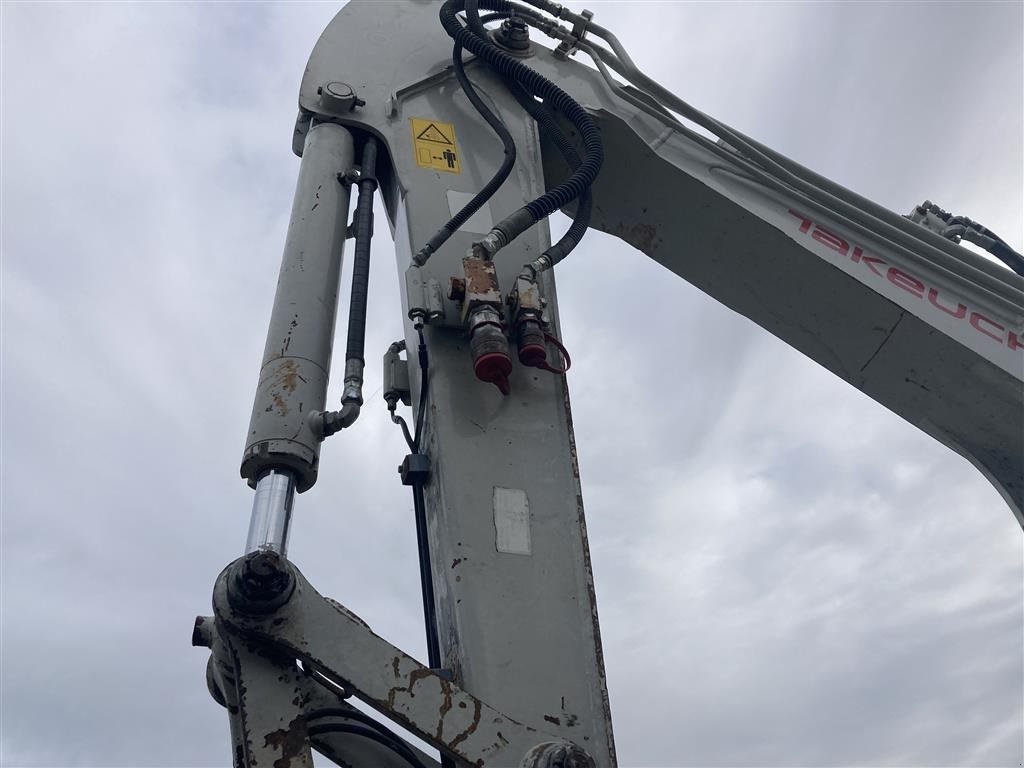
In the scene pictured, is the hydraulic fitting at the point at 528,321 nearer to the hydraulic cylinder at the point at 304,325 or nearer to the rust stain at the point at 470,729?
the hydraulic cylinder at the point at 304,325

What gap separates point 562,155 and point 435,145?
0.51 meters

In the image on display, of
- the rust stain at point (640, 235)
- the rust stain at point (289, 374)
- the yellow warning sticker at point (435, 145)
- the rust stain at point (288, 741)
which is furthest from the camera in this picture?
the rust stain at point (640, 235)

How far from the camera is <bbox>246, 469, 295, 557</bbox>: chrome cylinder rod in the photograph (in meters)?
1.89

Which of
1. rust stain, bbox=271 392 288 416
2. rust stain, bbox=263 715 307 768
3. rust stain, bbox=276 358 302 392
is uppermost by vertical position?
rust stain, bbox=276 358 302 392

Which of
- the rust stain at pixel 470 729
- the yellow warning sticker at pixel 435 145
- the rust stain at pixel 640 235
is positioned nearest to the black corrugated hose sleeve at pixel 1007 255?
the rust stain at pixel 640 235

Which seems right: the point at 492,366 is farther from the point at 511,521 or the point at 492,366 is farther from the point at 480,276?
the point at 511,521

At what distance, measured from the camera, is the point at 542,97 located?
299cm

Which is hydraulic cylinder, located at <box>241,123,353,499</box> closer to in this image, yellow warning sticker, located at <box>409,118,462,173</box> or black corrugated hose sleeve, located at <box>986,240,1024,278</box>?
yellow warning sticker, located at <box>409,118,462,173</box>

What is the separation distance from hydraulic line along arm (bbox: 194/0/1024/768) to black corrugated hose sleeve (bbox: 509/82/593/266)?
0.01 metres

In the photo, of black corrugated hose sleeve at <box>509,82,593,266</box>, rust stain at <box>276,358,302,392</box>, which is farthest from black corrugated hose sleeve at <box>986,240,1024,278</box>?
rust stain at <box>276,358,302,392</box>

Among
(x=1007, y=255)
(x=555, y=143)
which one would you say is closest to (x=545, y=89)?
(x=555, y=143)

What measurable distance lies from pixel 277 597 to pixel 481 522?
51cm

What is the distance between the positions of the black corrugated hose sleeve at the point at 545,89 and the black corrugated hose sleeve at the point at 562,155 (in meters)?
0.03

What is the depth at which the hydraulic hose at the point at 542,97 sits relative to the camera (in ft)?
8.29
